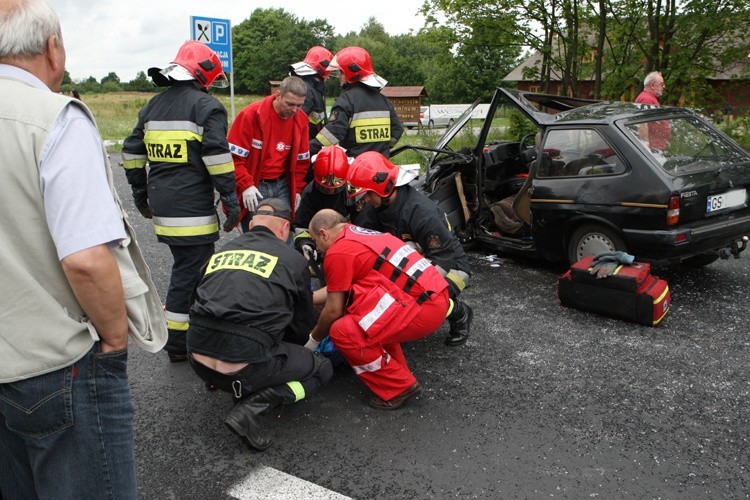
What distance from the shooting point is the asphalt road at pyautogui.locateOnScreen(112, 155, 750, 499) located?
9.29ft

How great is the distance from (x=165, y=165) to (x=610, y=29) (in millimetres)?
10499

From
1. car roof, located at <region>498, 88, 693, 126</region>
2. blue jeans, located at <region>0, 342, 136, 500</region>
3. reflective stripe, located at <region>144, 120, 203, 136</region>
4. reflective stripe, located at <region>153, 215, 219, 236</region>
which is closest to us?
blue jeans, located at <region>0, 342, 136, 500</region>

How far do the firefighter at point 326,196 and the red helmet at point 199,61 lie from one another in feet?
3.40

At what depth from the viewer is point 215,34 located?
10422mm

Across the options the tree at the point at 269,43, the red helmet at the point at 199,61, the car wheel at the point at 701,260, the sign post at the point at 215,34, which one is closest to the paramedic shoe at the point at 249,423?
the red helmet at the point at 199,61

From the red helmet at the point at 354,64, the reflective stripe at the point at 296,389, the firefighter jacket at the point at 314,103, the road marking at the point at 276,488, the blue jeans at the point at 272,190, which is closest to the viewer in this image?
the road marking at the point at 276,488

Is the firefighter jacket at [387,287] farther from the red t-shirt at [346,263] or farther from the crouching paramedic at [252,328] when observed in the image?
the crouching paramedic at [252,328]

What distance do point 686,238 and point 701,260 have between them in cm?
123

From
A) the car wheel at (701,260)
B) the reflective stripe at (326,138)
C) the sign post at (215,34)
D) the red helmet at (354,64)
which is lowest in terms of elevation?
the car wheel at (701,260)

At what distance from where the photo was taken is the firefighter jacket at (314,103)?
20.0 feet

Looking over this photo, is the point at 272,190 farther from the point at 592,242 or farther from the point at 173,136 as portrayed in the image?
the point at 592,242

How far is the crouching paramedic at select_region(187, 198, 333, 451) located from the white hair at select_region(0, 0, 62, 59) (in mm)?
1619

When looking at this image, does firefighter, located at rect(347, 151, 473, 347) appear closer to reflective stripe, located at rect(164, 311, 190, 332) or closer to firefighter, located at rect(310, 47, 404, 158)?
firefighter, located at rect(310, 47, 404, 158)

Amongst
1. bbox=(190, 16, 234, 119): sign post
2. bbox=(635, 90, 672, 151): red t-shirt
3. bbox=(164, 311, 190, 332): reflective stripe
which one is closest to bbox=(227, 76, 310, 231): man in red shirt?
bbox=(164, 311, 190, 332): reflective stripe
